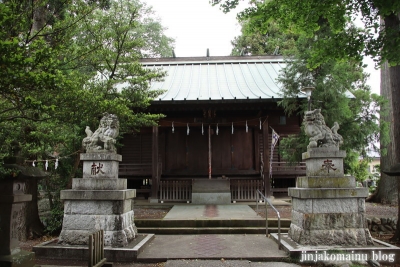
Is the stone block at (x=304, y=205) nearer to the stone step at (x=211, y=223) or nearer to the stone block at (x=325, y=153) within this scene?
the stone block at (x=325, y=153)

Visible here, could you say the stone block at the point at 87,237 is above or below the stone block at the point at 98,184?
below

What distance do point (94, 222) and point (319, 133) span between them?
5160mm

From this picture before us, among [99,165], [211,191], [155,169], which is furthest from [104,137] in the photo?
[211,191]

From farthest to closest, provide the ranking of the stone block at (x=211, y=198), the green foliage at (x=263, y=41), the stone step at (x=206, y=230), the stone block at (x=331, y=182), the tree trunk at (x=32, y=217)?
the green foliage at (x=263, y=41), the stone block at (x=211, y=198), the tree trunk at (x=32, y=217), the stone step at (x=206, y=230), the stone block at (x=331, y=182)

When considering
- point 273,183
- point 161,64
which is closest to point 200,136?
point 273,183

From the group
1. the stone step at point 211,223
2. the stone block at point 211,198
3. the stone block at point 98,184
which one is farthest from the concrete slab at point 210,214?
the stone block at point 98,184

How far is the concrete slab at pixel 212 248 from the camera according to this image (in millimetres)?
5914

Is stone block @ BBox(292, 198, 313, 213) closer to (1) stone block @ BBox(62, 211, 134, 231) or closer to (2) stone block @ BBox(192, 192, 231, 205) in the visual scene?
(1) stone block @ BBox(62, 211, 134, 231)

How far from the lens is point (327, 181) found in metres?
6.14

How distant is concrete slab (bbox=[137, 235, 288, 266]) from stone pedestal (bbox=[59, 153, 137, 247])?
812 millimetres

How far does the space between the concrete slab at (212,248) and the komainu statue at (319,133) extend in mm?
2444

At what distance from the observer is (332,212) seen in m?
6.00

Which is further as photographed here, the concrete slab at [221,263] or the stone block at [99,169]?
the stone block at [99,169]

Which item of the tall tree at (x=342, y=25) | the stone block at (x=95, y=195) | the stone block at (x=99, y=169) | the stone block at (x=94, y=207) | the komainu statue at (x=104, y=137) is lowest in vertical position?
the stone block at (x=94, y=207)
